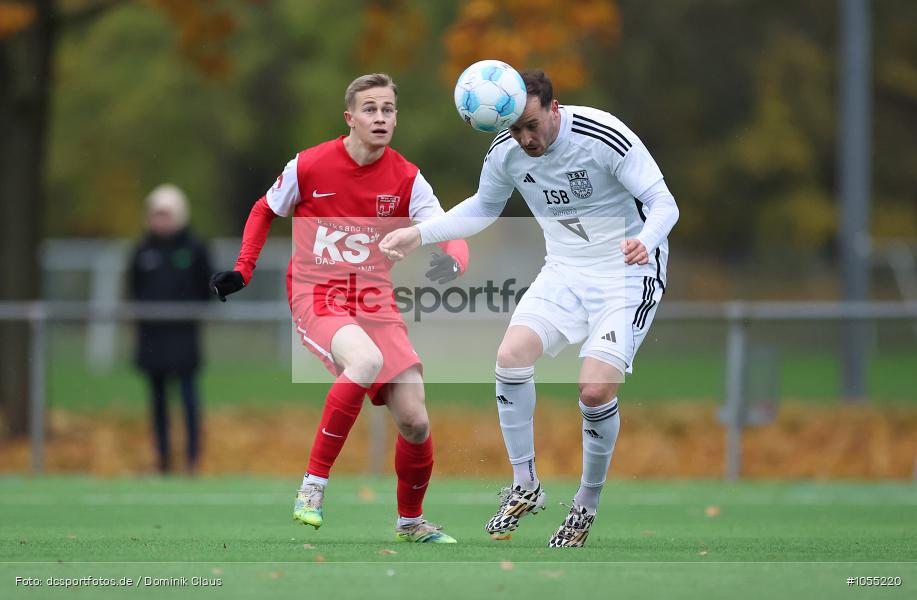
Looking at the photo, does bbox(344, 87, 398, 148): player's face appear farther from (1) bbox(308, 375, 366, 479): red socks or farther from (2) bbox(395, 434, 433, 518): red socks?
(2) bbox(395, 434, 433, 518): red socks

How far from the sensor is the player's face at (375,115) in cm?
739

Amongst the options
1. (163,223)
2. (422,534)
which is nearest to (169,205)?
(163,223)

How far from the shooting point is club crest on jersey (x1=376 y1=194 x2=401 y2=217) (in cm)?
756

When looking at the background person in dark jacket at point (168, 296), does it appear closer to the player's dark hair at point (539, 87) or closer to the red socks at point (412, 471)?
the red socks at point (412, 471)

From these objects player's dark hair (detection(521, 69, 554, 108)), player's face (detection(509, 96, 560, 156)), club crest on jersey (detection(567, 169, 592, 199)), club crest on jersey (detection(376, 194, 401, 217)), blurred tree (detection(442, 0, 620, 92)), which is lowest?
club crest on jersey (detection(376, 194, 401, 217))

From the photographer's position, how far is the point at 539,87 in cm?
712

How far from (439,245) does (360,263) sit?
442mm

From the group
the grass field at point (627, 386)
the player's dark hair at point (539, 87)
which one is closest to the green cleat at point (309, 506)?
the player's dark hair at point (539, 87)

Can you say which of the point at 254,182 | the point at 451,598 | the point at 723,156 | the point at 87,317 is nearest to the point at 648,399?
the point at 87,317

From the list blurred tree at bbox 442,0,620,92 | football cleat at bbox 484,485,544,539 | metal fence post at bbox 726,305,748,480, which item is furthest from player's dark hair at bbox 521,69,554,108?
blurred tree at bbox 442,0,620,92

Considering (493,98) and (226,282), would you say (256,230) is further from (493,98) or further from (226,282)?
(493,98)

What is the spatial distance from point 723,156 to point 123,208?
1314cm

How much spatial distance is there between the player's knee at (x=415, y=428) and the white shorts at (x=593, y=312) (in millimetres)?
690

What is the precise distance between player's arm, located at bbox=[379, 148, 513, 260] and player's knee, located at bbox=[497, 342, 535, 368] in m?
0.66
